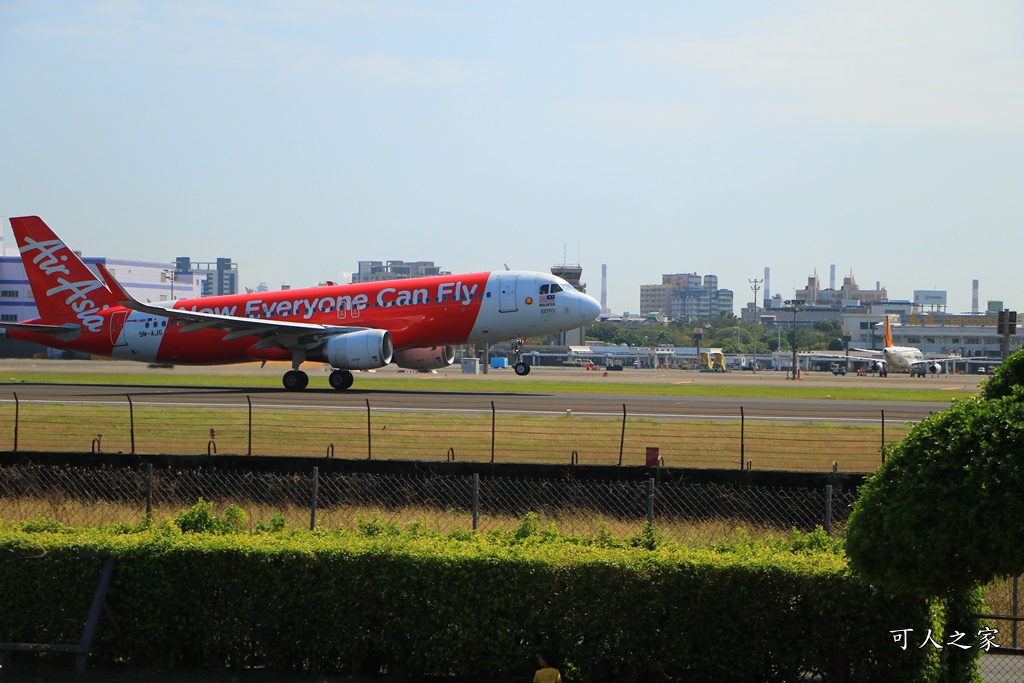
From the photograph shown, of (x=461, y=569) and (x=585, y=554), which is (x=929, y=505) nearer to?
(x=585, y=554)

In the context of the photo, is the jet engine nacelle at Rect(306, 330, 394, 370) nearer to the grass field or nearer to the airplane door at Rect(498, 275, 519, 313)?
the grass field

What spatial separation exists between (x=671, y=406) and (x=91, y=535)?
2753 cm

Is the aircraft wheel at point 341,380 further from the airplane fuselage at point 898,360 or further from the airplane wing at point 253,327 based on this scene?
the airplane fuselage at point 898,360

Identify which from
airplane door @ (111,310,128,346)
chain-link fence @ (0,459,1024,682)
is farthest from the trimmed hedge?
airplane door @ (111,310,128,346)

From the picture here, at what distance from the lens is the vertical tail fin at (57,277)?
147ft

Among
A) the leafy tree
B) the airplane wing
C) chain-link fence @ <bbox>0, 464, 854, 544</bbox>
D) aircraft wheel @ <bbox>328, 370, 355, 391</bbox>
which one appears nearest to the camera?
the leafy tree

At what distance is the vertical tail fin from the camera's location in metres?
44.7

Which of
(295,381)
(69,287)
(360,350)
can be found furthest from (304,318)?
(69,287)

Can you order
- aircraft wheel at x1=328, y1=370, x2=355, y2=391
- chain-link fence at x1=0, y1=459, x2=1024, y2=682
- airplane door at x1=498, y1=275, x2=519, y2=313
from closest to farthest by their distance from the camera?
1. chain-link fence at x1=0, y1=459, x2=1024, y2=682
2. airplane door at x1=498, y1=275, x2=519, y2=313
3. aircraft wheel at x1=328, y1=370, x2=355, y2=391

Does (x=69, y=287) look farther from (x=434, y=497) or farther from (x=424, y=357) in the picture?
(x=434, y=497)

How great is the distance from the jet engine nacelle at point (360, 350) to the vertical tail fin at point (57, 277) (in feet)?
38.5

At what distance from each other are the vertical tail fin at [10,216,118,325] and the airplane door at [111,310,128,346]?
2.07 ft

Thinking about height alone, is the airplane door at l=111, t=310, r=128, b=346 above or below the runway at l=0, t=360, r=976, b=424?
above

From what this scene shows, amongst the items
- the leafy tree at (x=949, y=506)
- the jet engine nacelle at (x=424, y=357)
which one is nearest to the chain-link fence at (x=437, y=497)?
the leafy tree at (x=949, y=506)
